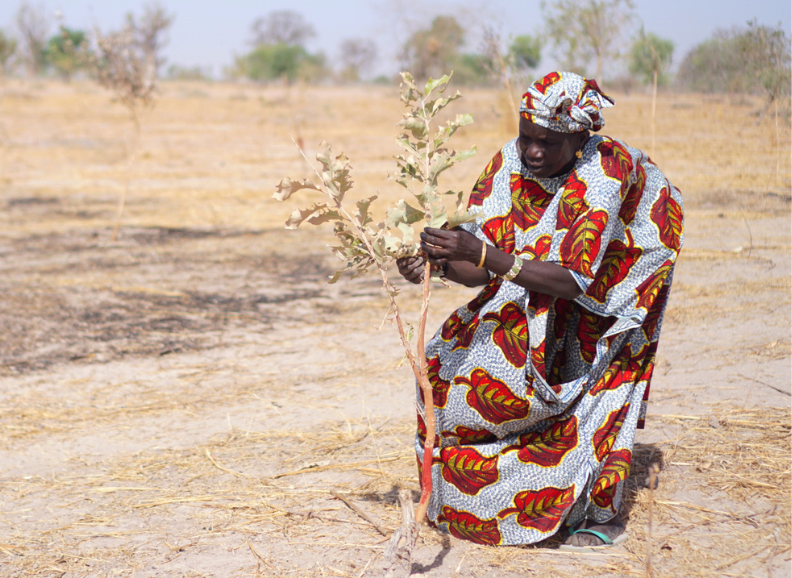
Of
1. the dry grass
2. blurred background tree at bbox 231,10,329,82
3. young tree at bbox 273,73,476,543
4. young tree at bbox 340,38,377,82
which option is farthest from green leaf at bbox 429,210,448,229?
young tree at bbox 340,38,377,82

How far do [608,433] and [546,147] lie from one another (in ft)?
3.12

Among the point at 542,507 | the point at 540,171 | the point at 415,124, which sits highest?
the point at 415,124

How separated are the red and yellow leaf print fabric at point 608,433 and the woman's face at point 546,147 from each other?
82 centimetres

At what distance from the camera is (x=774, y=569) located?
2.33 meters

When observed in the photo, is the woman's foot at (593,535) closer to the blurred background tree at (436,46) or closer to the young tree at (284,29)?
the blurred background tree at (436,46)

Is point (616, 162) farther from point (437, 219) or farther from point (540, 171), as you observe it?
point (437, 219)

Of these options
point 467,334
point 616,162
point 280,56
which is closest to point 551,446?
point 467,334

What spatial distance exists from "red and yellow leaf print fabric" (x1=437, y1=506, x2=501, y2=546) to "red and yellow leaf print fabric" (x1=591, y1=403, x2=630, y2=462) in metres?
0.41

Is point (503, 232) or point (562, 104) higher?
point (562, 104)

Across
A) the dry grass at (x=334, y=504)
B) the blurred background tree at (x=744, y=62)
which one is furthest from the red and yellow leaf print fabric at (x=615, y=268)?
the blurred background tree at (x=744, y=62)

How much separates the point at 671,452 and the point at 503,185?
1507 millimetres

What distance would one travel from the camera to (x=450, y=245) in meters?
2.04

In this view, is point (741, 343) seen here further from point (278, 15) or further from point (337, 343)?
point (278, 15)

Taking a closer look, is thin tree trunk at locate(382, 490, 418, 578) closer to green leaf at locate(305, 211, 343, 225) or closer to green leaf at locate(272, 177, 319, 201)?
green leaf at locate(305, 211, 343, 225)
